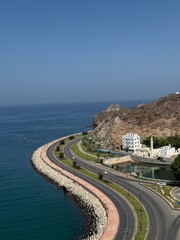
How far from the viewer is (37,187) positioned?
A: 103m

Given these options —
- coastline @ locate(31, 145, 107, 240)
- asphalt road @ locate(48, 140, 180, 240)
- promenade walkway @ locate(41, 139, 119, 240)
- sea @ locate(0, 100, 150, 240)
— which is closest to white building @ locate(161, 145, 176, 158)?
asphalt road @ locate(48, 140, 180, 240)

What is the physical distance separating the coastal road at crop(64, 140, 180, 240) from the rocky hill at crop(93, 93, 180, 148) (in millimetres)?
61839

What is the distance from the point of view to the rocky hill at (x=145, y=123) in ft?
536

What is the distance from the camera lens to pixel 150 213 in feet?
233

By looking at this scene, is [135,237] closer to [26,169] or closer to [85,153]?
[26,169]

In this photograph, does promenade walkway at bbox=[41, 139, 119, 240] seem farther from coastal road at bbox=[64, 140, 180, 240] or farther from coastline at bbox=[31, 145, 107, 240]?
coastal road at bbox=[64, 140, 180, 240]

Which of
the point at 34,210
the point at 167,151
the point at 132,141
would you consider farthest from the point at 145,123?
the point at 34,210

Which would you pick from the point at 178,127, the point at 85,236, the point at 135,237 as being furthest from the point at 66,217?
the point at 178,127

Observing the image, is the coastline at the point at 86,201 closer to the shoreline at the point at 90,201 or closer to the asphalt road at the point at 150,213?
the shoreline at the point at 90,201

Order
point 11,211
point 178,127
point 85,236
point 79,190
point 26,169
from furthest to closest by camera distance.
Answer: point 178,127, point 26,169, point 79,190, point 11,211, point 85,236

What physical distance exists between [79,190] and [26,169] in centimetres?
4049

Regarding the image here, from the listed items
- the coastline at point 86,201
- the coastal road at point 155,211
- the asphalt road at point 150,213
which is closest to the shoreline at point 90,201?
the coastline at point 86,201

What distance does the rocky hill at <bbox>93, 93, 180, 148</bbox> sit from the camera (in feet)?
536

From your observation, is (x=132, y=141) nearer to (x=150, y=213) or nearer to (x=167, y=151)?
(x=167, y=151)
